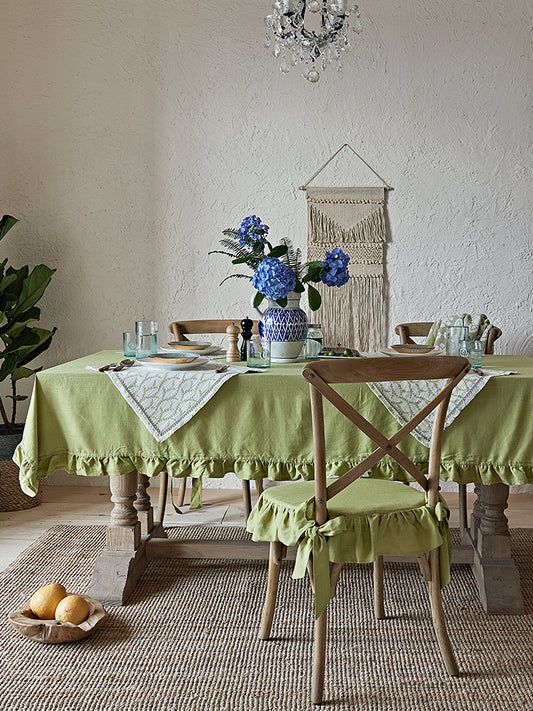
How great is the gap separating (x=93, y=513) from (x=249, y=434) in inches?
64.0

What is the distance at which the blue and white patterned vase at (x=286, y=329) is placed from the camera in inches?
107

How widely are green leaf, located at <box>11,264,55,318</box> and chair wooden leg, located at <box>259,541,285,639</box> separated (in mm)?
2151

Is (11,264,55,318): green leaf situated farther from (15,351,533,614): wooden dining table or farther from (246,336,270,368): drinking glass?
(246,336,270,368): drinking glass

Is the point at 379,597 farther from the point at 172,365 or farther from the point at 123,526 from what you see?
the point at 172,365

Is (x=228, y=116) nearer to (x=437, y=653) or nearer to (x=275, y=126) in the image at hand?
(x=275, y=126)

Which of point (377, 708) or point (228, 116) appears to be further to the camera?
point (228, 116)

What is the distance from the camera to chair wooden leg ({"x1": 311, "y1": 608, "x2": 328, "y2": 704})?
1960mm

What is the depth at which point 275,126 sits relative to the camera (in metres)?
4.12

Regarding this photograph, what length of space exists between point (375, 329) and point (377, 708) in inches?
96.7

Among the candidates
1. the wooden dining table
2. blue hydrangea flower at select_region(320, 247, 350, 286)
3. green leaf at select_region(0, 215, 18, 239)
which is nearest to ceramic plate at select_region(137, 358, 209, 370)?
the wooden dining table

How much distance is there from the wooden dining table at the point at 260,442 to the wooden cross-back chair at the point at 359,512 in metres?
0.29

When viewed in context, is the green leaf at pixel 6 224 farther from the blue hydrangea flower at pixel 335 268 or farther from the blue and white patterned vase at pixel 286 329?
the blue hydrangea flower at pixel 335 268

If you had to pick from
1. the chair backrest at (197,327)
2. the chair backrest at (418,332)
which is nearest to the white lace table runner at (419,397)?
the chair backrest at (418,332)

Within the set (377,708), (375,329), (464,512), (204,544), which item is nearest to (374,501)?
(377,708)
